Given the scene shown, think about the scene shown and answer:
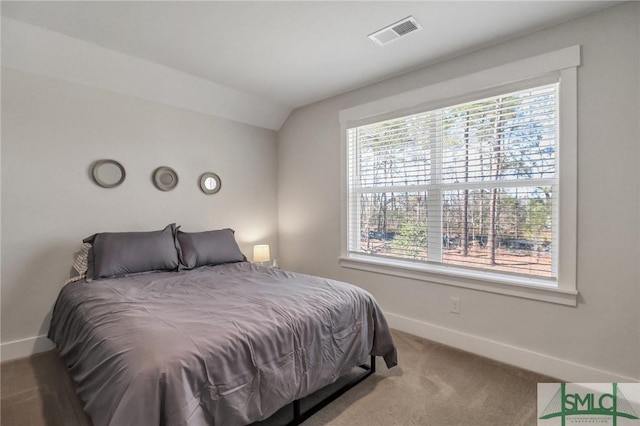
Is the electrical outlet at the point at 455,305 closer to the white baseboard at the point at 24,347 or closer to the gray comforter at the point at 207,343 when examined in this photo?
the gray comforter at the point at 207,343

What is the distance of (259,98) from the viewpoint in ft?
12.3

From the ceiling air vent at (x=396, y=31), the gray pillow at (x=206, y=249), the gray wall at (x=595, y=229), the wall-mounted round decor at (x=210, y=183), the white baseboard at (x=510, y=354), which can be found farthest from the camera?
the wall-mounted round decor at (x=210, y=183)

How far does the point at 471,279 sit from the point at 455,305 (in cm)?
28

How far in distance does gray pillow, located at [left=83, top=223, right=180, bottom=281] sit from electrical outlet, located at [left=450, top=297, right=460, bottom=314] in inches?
96.7

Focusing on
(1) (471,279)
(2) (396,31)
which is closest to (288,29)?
(2) (396,31)

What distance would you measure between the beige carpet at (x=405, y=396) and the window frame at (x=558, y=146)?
61 cm

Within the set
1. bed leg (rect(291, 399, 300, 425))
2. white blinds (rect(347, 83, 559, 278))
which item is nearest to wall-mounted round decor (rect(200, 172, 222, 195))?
white blinds (rect(347, 83, 559, 278))

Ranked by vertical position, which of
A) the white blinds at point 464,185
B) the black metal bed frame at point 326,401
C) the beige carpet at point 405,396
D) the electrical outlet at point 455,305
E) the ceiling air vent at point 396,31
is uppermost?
the ceiling air vent at point 396,31

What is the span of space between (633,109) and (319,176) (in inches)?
106

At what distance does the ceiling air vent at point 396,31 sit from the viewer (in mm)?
2229

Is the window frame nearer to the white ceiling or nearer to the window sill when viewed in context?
the window sill

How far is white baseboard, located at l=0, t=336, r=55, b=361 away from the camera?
244cm

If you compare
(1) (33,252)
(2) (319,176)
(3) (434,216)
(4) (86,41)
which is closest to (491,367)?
(3) (434,216)

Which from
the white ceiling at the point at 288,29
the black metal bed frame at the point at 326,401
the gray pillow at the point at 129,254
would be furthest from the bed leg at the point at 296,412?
the white ceiling at the point at 288,29
